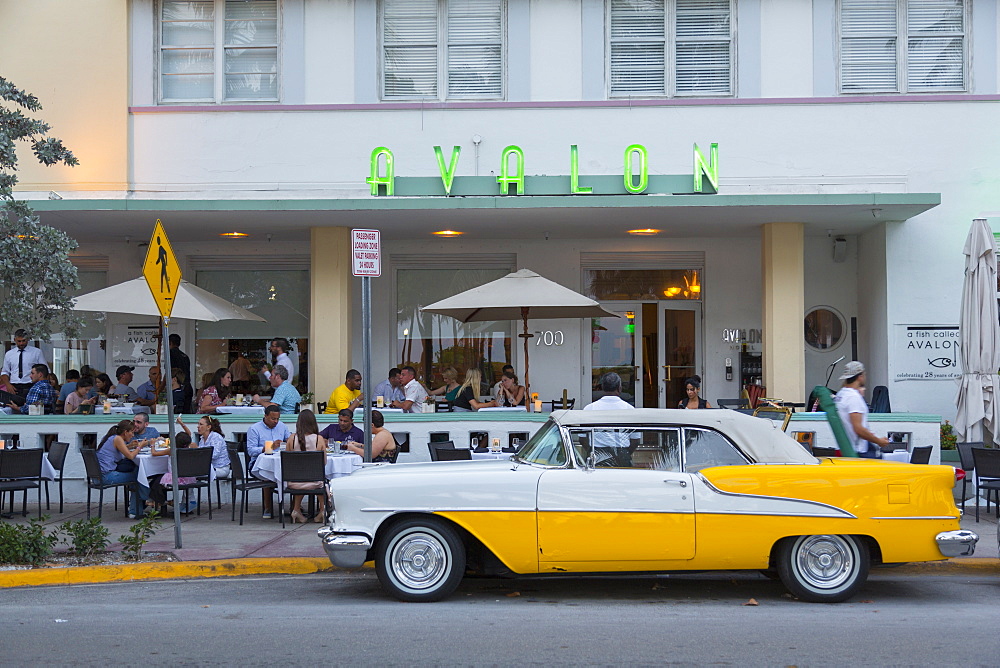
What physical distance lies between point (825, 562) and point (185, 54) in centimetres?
1250

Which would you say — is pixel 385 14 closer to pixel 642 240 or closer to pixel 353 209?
pixel 353 209

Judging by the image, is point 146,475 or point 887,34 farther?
point 887,34

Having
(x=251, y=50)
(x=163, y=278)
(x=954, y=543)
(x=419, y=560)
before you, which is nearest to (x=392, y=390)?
(x=251, y=50)

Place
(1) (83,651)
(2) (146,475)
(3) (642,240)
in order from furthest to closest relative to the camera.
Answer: (3) (642,240) < (2) (146,475) < (1) (83,651)

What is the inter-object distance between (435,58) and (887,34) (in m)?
6.87

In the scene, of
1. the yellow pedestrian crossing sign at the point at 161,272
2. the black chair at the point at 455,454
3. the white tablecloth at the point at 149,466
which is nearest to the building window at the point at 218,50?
the white tablecloth at the point at 149,466

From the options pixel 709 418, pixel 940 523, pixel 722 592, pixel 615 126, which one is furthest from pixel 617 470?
pixel 615 126

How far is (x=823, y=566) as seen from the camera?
7910mm

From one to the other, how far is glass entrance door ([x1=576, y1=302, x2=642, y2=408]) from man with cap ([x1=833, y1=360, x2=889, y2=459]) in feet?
24.3

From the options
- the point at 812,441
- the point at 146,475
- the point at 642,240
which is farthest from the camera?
the point at 642,240

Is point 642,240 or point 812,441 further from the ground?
point 642,240

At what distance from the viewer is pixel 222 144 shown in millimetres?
15836

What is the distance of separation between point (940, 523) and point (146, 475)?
858cm

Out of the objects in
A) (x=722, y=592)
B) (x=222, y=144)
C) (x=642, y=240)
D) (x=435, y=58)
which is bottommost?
(x=722, y=592)
